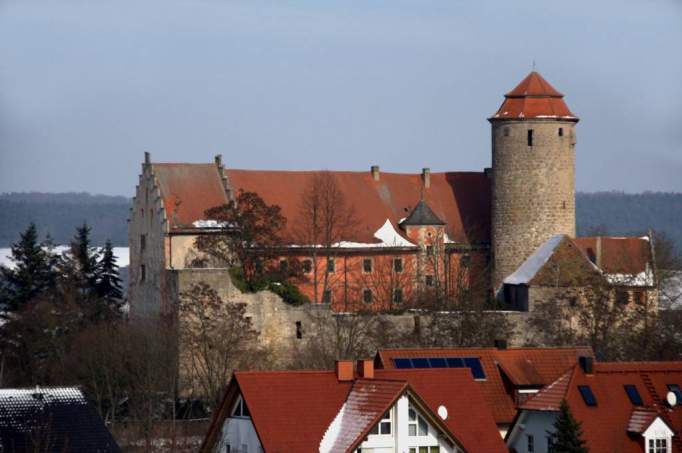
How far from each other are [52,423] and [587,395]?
10.8 meters

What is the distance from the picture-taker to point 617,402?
46844 millimetres

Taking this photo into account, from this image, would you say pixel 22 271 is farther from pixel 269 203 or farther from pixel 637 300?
pixel 637 300

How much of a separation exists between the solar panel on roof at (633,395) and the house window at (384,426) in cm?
540

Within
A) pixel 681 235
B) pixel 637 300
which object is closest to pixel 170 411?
pixel 637 300

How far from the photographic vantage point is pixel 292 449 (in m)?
43.6

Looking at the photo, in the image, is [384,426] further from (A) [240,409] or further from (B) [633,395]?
(B) [633,395]

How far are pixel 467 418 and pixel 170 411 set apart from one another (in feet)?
65.5

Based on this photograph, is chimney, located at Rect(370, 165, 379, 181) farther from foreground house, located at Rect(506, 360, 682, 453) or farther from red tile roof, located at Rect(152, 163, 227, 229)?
foreground house, located at Rect(506, 360, 682, 453)

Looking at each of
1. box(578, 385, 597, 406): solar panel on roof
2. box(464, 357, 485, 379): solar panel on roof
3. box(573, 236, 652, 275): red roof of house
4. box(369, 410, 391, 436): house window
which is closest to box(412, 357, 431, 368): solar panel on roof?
box(464, 357, 485, 379): solar panel on roof

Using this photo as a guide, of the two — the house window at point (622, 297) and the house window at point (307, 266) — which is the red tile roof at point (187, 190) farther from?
the house window at point (622, 297)

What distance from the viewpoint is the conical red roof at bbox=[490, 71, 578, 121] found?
2955 inches

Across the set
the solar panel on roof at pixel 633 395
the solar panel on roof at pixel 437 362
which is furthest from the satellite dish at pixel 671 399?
the solar panel on roof at pixel 437 362

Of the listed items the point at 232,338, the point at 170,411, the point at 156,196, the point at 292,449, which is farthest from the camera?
the point at 156,196

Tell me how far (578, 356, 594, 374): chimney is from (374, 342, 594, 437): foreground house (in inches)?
58.1
